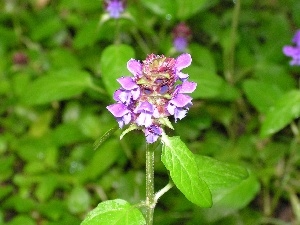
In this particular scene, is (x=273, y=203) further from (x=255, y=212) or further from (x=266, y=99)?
(x=266, y=99)

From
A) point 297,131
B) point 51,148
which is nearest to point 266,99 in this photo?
point 297,131

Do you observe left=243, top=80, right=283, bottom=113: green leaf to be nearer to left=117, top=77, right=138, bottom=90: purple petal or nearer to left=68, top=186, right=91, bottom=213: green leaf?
left=68, top=186, right=91, bottom=213: green leaf

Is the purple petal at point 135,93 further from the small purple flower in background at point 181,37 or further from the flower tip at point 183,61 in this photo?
the small purple flower in background at point 181,37

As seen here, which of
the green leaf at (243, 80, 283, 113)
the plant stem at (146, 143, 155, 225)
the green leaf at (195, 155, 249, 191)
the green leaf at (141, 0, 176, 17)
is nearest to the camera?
Answer: the plant stem at (146, 143, 155, 225)

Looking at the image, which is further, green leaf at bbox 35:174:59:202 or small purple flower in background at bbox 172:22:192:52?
small purple flower in background at bbox 172:22:192:52

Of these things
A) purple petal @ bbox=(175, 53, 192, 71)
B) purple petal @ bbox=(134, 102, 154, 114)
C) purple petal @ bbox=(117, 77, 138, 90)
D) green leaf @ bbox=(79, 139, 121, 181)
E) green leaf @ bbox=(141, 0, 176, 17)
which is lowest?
purple petal @ bbox=(134, 102, 154, 114)

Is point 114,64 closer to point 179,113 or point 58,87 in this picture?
point 58,87

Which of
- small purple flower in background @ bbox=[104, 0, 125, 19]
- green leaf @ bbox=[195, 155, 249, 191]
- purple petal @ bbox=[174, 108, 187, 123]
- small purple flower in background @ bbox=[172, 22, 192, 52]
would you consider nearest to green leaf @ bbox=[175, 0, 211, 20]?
small purple flower in background @ bbox=[172, 22, 192, 52]
